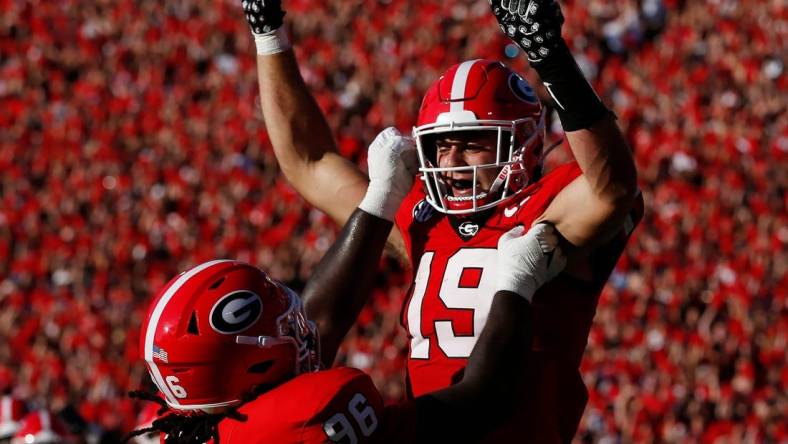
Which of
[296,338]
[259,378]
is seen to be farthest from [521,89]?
[259,378]

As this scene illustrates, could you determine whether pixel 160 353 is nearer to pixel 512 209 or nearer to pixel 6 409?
pixel 512 209

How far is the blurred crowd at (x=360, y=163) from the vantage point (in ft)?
31.3

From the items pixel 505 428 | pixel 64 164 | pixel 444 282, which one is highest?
pixel 444 282

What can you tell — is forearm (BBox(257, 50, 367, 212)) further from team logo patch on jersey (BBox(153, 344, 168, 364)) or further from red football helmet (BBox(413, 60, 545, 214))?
team logo patch on jersey (BBox(153, 344, 168, 364))

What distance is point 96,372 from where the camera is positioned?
415 inches

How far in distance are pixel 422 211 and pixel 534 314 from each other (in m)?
0.53

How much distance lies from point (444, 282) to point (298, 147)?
0.87 meters

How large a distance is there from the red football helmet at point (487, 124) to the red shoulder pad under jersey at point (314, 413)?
2.62 ft

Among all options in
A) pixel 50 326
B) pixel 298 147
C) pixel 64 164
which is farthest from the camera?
pixel 64 164

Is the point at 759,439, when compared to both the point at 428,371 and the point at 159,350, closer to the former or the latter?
the point at 428,371

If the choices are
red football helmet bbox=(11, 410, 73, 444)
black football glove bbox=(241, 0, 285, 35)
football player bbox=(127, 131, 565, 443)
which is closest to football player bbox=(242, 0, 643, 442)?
football player bbox=(127, 131, 565, 443)

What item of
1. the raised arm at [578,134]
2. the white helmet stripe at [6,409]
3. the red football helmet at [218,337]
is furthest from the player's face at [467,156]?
the white helmet stripe at [6,409]

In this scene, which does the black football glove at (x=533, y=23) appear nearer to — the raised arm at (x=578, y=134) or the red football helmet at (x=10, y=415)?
the raised arm at (x=578, y=134)

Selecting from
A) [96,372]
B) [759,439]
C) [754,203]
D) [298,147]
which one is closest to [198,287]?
[298,147]
